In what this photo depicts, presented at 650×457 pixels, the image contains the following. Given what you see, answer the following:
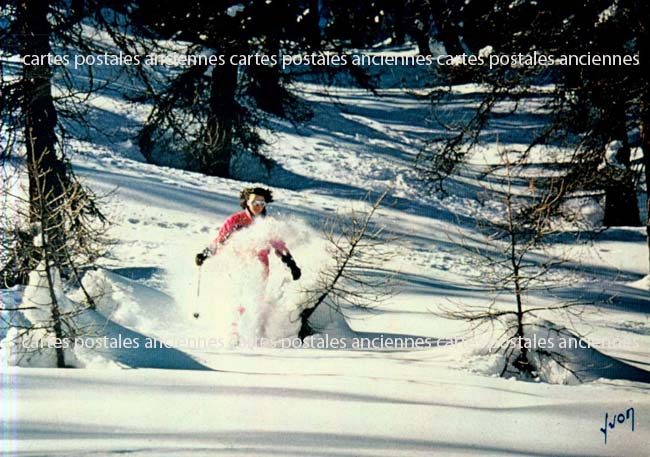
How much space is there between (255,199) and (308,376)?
175 cm

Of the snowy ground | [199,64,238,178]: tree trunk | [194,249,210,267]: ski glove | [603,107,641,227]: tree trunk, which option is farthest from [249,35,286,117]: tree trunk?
[603,107,641,227]: tree trunk

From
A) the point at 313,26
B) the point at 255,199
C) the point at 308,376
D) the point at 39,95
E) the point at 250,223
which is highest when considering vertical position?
the point at 313,26

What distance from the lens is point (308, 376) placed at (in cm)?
369

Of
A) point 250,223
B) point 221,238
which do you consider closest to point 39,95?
point 221,238

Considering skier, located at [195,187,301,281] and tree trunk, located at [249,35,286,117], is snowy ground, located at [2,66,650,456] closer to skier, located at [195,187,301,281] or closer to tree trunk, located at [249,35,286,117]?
skier, located at [195,187,301,281]

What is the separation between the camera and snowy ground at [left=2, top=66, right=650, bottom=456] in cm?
294

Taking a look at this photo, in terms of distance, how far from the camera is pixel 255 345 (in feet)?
15.5

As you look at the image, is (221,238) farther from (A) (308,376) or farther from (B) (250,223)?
(A) (308,376)

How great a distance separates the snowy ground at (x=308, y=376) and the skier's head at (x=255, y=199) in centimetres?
36

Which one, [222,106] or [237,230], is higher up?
[222,106]

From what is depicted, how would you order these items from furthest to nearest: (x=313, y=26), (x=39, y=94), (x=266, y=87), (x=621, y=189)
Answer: (x=266, y=87) < (x=313, y=26) < (x=621, y=189) < (x=39, y=94)

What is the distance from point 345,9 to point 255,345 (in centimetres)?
441

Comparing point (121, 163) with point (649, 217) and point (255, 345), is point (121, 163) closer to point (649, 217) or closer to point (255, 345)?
point (255, 345)

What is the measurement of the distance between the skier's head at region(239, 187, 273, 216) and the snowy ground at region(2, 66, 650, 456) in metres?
0.36
